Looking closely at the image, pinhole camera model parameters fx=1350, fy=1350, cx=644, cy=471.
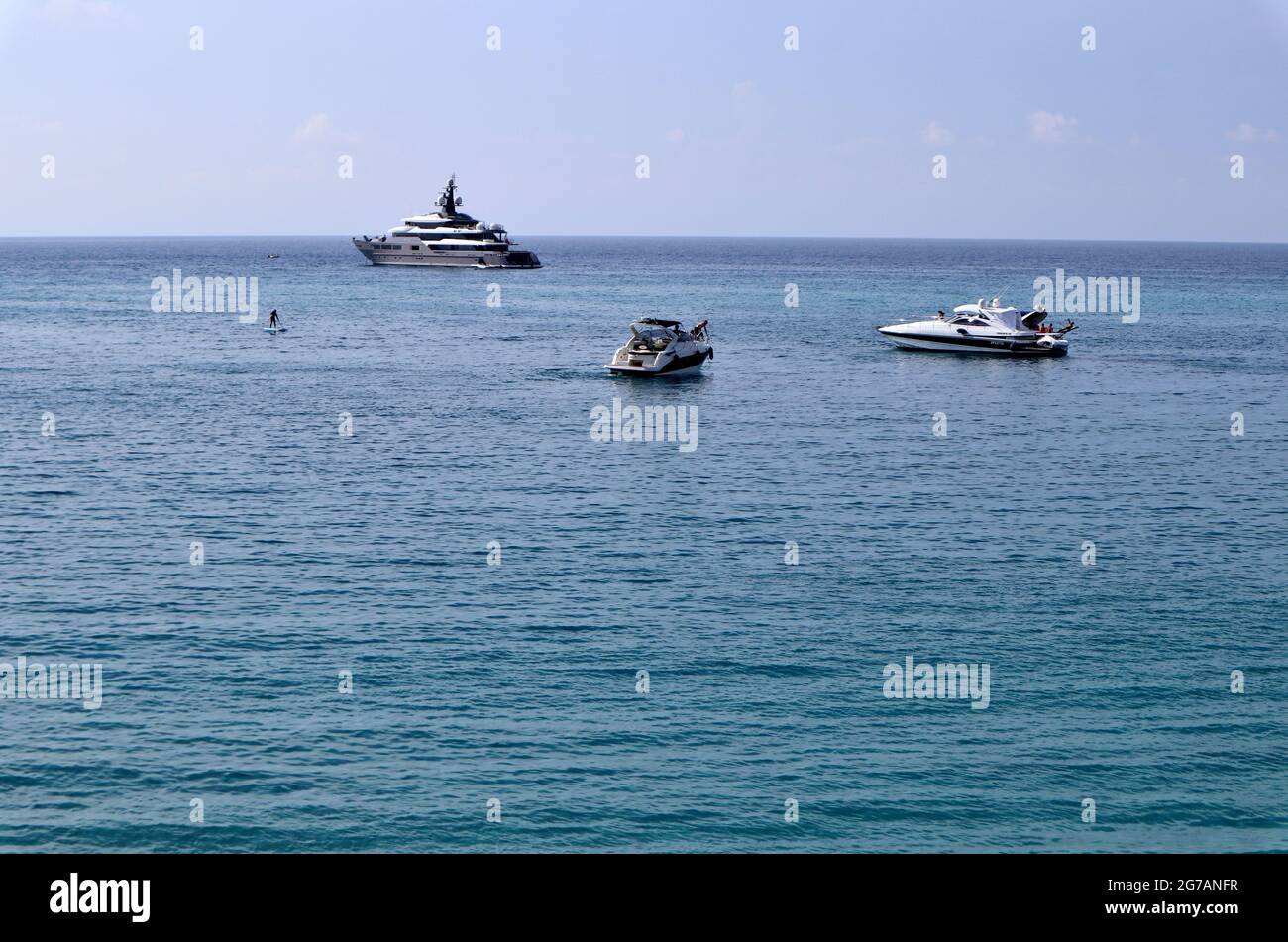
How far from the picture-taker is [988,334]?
4186 inches

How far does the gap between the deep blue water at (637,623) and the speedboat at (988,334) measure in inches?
961

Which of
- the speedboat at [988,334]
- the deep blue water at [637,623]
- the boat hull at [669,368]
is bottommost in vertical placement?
the deep blue water at [637,623]

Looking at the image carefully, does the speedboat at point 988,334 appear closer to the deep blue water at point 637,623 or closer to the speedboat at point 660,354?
the speedboat at point 660,354

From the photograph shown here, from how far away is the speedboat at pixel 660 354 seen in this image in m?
90.3

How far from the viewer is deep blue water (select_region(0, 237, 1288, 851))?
27375mm
